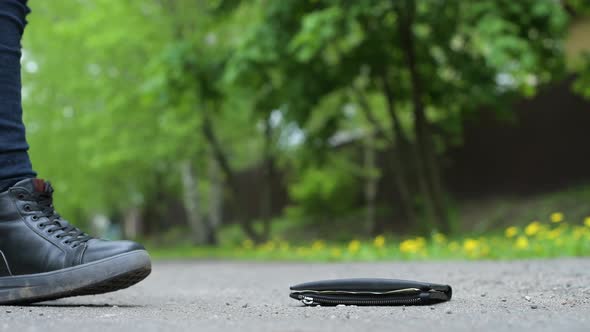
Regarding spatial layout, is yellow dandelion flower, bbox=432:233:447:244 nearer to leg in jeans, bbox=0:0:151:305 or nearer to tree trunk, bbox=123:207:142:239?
leg in jeans, bbox=0:0:151:305

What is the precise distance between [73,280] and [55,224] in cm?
32

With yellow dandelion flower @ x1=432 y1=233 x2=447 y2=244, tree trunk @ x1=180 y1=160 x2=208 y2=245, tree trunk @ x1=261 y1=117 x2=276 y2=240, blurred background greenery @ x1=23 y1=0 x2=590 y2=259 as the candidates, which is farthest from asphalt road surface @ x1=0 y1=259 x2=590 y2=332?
tree trunk @ x1=180 y1=160 x2=208 y2=245

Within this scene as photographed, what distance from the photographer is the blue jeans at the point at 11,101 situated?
2650 millimetres

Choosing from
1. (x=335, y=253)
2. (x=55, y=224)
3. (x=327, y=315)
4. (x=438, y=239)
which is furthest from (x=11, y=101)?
(x=438, y=239)

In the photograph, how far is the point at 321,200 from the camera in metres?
17.5

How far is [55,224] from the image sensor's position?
8.89 feet

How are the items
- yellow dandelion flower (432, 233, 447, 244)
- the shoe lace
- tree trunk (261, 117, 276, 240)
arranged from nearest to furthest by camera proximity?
1. the shoe lace
2. yellow dandelion flower (432, 233, 447, 244)
3. tree trunk (261, 117, 276, 240)

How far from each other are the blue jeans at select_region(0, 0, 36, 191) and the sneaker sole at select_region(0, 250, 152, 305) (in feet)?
1.36

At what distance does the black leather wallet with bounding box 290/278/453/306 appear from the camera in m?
2.31

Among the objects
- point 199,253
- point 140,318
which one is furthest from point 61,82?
point 140,318

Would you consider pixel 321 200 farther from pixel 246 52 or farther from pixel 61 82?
pixel 246 52

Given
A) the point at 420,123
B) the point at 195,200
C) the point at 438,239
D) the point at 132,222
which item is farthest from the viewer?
the point at 132,222

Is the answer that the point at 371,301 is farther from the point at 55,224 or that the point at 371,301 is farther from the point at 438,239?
the point at 438,239

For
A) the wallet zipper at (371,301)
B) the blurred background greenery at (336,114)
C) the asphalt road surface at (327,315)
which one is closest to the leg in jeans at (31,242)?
the asphalt road surface at (327,315)
